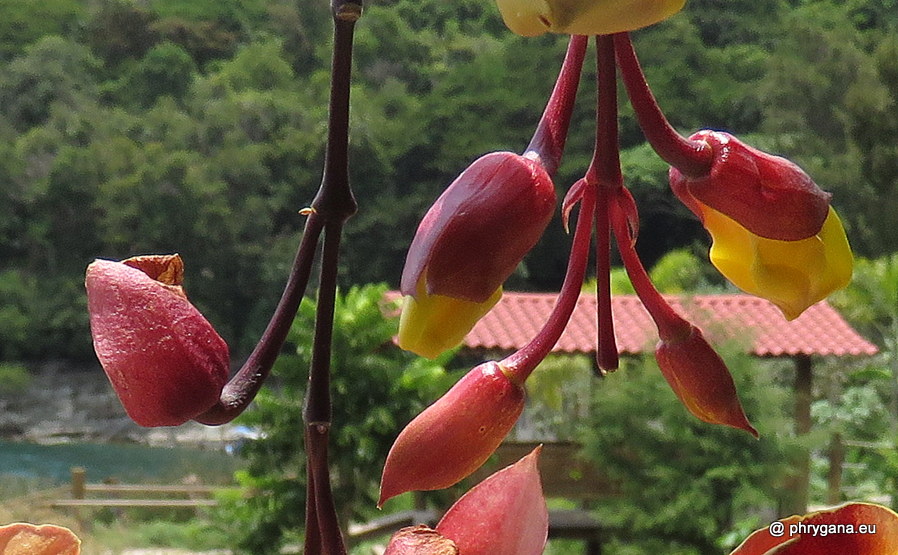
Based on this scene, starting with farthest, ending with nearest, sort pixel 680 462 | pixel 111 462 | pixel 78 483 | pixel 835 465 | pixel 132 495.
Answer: pixel 111 462
pixel 132 495
pixel 78 483
pixel 835 465
pixel 680 462

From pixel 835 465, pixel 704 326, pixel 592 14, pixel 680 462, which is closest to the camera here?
pixel 592 14

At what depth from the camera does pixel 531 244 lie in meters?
0.10

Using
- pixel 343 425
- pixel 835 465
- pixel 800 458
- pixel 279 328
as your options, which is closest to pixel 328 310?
pixel 279 328

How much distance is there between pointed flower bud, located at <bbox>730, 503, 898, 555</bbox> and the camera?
0.34 feet

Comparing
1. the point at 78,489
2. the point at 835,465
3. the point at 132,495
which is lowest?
the point at 132,495

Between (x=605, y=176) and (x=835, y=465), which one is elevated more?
(x=605, y=176)

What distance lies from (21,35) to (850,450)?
694cm

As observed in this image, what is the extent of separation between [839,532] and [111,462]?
601cm

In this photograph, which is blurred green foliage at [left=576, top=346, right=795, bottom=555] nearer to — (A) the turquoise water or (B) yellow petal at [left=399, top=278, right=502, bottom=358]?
(B) yellow petal at [left=399, top=278, right=502, bottom=358]

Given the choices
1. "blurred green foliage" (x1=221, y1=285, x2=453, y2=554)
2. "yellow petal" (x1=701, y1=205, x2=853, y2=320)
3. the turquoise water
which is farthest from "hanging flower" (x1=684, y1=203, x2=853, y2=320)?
the turquoise water

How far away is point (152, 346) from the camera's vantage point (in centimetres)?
10

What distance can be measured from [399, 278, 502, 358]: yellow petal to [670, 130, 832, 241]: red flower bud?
0.03m

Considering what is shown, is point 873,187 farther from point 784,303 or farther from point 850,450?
point 784,303

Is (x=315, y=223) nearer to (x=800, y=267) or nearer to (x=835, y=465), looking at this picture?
(x=800, y=267)
